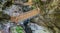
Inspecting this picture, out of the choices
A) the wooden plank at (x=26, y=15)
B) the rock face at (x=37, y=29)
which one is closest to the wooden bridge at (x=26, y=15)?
the wooden plank at (x=26, y=15)

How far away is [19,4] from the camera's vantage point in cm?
147

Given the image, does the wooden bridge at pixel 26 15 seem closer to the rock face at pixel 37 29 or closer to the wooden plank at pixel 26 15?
the wooden plank at pixel 26 15

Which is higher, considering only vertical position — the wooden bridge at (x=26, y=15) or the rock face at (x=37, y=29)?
the wooden bridge at (x=26, y=15)

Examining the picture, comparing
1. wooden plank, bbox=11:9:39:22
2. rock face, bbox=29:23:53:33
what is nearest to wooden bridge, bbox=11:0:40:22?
wooden plank, bbox=11:9:39:22

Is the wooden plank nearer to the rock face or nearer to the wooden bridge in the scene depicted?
the wooden bridge

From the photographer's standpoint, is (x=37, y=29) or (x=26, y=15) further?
(x=26, y=15)

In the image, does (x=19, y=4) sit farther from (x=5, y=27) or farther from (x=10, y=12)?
(x=5, y=27)

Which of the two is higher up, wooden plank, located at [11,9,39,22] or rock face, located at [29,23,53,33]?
wooden plank, located at [11,9,39,22]

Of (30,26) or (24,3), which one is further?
(24,3)

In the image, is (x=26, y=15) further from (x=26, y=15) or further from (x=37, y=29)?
(x=37, y=29)

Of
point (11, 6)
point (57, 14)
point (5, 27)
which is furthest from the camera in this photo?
point (11, 6)

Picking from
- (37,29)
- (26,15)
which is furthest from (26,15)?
(37,29)

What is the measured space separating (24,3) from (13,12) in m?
0.18

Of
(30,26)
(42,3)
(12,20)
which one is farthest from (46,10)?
(12,20)
